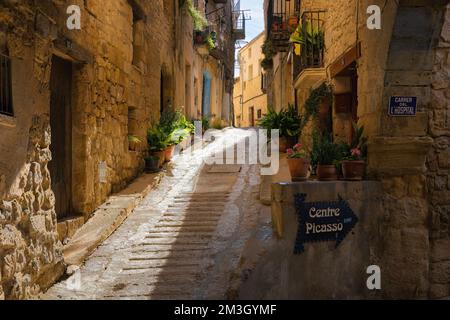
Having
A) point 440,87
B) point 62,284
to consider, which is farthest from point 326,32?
point 62,284

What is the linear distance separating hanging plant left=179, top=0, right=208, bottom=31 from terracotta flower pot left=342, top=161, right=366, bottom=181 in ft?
27.1

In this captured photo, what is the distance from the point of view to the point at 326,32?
7.61 metres

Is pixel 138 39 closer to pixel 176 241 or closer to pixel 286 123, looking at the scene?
pixel 286 123

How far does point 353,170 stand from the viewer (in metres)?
4.88

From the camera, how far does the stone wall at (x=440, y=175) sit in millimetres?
4855

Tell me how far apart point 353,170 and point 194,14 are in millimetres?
9119

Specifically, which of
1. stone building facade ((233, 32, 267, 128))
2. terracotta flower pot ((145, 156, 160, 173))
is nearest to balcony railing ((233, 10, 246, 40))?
stone building facade ((233, 32, 267, 128))

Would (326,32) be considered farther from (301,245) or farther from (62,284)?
(62,284)

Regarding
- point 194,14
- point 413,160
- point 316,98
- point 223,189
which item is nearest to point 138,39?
point 223,189

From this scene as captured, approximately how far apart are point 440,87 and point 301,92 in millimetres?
5248

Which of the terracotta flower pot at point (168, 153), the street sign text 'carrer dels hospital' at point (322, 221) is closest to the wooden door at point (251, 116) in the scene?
the terracotta flower pot at point (168, 153)

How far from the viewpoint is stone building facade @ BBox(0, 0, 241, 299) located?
336 cm

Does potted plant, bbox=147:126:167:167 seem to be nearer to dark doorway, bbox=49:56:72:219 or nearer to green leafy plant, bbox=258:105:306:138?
green leafy plant, bbox=258:105:306:138

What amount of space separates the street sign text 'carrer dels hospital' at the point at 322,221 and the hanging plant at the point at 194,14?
8.72 metres
